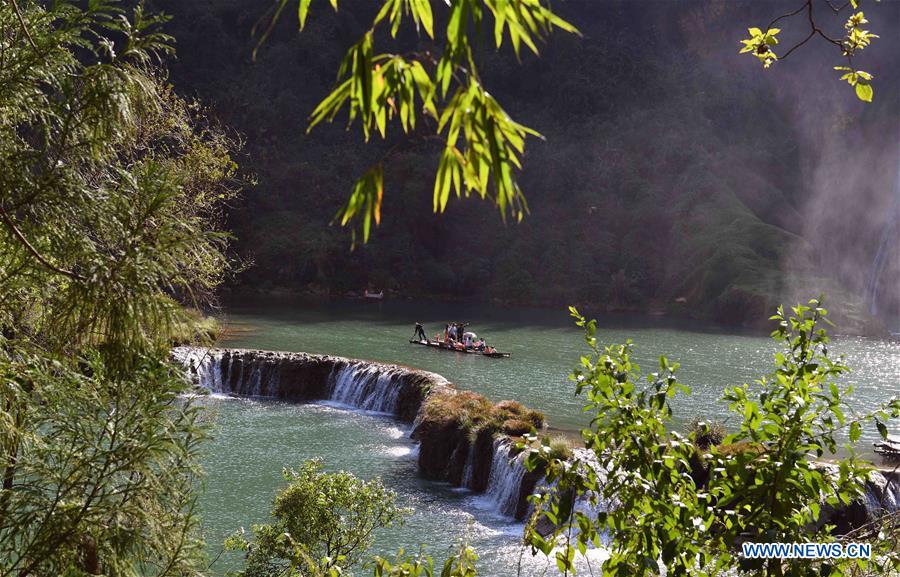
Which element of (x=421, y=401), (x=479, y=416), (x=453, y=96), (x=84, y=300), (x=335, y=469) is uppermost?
(x=453, y=96)

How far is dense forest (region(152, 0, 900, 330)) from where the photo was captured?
62.8 m

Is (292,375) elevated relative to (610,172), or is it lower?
lower

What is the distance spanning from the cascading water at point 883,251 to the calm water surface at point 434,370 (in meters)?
15.3

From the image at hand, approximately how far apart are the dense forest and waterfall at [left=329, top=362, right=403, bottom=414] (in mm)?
29084

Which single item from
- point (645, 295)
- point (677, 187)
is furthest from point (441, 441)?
point (677, 187)

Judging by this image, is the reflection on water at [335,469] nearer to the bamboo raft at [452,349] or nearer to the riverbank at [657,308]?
the bamboo raft at [452,349]

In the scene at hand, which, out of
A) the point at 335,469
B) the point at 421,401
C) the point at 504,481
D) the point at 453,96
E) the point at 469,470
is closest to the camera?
the point at 453,96

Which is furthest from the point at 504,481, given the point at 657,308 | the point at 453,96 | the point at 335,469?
the point at 657,308

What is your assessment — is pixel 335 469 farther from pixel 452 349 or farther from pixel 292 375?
pixel 452 349

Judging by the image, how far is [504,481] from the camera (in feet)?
64.8

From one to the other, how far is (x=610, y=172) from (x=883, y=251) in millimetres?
21256

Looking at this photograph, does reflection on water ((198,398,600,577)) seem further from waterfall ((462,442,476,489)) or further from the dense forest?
the dense forest

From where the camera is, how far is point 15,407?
524 cm

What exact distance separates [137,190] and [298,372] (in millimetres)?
25926
